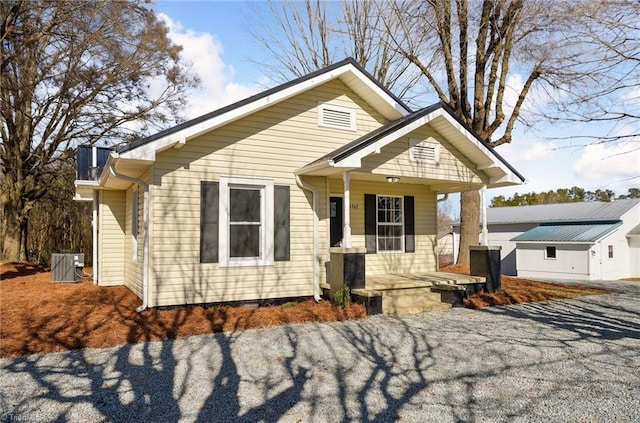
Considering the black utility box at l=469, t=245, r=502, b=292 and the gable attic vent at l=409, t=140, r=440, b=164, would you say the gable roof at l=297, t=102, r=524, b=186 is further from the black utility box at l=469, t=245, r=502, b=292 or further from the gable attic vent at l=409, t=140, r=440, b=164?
the black utility box at l=469, t=245, r=502, b=292

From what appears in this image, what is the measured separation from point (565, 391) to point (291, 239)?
5.61m

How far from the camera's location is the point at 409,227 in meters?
11.0

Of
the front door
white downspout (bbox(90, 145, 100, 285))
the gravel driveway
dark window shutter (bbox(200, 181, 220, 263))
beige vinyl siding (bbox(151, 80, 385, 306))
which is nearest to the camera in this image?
the gravel driveway

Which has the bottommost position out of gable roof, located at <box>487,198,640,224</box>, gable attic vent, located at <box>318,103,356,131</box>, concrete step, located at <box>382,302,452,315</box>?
concrete step, located at <box>382,302,452,315</box>

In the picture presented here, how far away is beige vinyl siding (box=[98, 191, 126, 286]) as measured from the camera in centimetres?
1097

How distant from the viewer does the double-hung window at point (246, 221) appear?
8.28 m

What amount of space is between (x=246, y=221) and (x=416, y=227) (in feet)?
15.7

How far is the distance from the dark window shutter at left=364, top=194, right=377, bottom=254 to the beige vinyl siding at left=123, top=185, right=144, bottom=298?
495 centimetres

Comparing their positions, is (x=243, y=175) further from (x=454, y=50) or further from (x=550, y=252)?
(x=550, y=252)

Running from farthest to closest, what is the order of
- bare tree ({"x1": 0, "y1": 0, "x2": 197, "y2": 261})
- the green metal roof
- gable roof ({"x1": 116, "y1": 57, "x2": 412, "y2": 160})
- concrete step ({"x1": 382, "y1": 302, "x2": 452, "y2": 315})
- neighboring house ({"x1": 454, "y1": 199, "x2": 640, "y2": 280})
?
the green metal roof
neighboring house ({"x1": 454, "y1": 199, "x2": 640, "y2": 280})
bare tree ({"x1": 0, "y1": 0, "x2": 197, "y2": 261})
concrete step ({"x1": 382, "y1": 302, "x2": 452, "y2": 315})
gable roof ({"x1": 116, "y1": 57, "x2": 412, "y2": 160})

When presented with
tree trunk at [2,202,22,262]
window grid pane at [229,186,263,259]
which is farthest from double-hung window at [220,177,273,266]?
tree trunk at [2,202,22,262]

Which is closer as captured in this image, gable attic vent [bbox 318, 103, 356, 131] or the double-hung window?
the double-hung window

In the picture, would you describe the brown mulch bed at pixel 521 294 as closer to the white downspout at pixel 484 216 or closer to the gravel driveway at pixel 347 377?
the white downspout at pixel 484 216

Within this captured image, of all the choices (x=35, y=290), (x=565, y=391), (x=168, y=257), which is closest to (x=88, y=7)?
(x=35, y=290)
